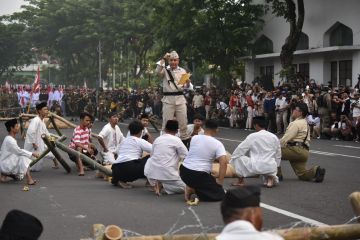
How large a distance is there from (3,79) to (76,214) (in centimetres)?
6742

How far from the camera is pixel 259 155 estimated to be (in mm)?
11586

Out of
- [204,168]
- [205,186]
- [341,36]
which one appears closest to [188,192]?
[205,186]

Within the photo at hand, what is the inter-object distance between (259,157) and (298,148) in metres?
1.16

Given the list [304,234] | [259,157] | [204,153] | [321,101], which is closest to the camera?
[304,234]

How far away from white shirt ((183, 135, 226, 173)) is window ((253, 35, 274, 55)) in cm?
2465

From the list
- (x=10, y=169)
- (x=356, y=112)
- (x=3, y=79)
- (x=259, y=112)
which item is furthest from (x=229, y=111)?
(x=3, y=79)

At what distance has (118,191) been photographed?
1155cm

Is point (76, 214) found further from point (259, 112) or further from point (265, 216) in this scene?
point (259, 112)

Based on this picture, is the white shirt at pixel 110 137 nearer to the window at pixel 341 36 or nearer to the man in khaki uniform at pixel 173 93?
the man in khaki uniform at pixel 173 93

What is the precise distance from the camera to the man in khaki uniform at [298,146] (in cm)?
1236

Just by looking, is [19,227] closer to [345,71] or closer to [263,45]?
[345,71]

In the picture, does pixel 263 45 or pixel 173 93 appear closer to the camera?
pixel 173 93

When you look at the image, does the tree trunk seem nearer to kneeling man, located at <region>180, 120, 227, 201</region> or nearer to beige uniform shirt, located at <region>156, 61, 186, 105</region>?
beige uniform shirt, located at <region>156, 61, 186, 105</region>

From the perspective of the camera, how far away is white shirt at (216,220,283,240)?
388cm
